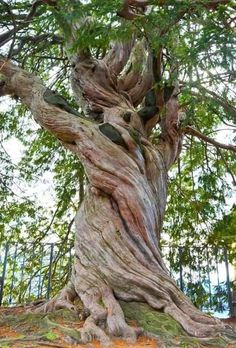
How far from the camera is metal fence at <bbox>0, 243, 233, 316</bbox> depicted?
21.5 ft

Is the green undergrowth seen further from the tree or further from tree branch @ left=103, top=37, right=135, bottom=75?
tree branch @ left=103, top=37, right=135, bottom=75

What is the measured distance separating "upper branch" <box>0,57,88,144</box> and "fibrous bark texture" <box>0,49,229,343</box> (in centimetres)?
1

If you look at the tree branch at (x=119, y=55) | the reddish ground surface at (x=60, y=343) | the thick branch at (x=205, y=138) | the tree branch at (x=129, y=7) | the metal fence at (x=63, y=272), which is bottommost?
the reddish ground surface at (x=60, y=343)

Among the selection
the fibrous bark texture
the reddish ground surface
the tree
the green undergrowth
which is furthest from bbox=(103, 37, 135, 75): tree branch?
the reddish ground surface

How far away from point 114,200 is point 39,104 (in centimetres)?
181

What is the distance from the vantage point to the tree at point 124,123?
3197mm

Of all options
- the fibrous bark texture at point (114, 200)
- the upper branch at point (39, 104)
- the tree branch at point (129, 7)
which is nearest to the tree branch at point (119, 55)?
the fibrous bark texture at point (114, 200)

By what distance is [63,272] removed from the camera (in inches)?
287

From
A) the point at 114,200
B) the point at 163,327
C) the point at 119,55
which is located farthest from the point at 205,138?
the point at 163,327

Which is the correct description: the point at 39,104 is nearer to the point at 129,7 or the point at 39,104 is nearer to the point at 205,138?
the point at 129,7

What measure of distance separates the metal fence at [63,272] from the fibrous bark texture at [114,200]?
219 cm

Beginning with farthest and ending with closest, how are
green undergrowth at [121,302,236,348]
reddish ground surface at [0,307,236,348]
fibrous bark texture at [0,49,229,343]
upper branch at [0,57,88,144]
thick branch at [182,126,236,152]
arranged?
1. thick branch at [182,126,236,152]
2. upper branch at [0,57,88,144]
3. fibrous bark texture at [0,49,229,343]
4. green undergrowth at [121,302,236,348]
5. reddish ground surface at [0,307,236,348]

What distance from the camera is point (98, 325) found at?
3137mm

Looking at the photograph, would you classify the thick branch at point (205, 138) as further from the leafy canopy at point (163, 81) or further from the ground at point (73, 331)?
the ground at point (73, 331)
